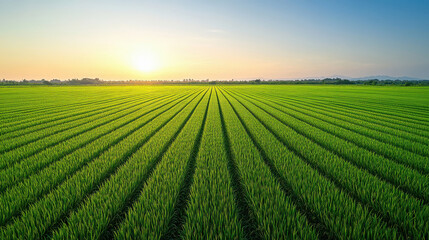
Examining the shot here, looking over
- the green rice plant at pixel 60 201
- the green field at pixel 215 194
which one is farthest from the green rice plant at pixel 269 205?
the green rice plant at pixel 60 201

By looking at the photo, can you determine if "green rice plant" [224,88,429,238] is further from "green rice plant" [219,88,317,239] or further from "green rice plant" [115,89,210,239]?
"green rice plant" [115,89,210,239]

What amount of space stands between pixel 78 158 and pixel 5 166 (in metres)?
1.81

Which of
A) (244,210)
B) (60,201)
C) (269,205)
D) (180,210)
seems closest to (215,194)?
(244,210)

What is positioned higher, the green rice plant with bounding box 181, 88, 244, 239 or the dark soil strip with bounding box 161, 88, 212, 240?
the green rice plant with bounding box 181, 88, 244, 239

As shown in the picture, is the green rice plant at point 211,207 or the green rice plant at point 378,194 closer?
the green rice plant at point 211,207

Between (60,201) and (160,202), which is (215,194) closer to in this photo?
(160,202)

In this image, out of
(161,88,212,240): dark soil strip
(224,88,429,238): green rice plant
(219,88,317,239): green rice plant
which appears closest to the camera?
(219,88,317,239): green rice plant

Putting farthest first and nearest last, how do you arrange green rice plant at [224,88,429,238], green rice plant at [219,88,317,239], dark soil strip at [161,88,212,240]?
dark soil strip at [161,88,212,240]
green rice plant at [224,88,429,238]
green rice plant at [219,88,317,239]

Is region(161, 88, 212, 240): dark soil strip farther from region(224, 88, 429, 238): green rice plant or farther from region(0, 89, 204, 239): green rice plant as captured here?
region(224, 88, 429, 238): green rice plant

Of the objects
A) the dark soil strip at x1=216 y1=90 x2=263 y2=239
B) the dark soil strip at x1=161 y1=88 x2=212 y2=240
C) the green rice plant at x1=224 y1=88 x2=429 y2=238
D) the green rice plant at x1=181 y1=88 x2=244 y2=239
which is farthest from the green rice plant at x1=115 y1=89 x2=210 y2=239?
the green rice plant at x1=224 y1=88 x2=429 y2=238

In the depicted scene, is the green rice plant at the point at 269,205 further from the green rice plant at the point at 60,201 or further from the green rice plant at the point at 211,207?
the green rice plant at the point at 60,201

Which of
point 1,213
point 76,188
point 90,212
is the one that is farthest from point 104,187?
point 1,213

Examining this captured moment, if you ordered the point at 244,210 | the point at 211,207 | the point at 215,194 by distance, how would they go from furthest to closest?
the point at 215,194, the point at 244,210, the point at 211,207

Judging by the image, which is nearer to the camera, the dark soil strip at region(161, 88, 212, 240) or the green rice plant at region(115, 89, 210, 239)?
the green rice plant at region(115, 89, 210, 239)
